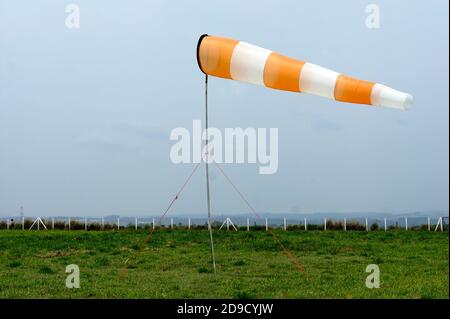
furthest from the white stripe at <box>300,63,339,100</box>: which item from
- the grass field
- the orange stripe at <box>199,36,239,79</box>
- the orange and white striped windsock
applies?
the grass field

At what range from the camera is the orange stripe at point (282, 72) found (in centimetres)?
995

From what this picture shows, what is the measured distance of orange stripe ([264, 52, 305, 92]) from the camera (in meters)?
9.95

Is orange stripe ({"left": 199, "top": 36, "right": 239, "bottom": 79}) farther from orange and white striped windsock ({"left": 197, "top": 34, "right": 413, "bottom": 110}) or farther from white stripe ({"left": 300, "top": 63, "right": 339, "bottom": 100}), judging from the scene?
white stripe ({"left": 300, "top": 63, "right": 339, "bottom": 100})

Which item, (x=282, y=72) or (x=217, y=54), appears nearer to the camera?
(x=282, y=72)

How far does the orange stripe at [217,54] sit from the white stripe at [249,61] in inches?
4.8

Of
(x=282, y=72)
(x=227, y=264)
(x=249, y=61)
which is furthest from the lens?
→ (x=227, y=264)

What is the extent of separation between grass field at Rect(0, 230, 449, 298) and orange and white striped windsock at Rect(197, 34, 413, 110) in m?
3.60

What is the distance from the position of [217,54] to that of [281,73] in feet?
4.27

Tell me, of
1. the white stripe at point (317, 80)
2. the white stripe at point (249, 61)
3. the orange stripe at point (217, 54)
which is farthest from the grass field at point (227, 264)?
the orange stripe at point (217, 54)

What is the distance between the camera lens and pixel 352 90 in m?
9.42

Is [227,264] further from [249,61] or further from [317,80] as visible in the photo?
[317,80]

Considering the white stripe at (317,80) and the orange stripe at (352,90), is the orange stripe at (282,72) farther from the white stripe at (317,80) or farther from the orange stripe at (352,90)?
the orange stripe at (352,90)

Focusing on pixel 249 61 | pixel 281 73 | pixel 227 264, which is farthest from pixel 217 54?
pixel 227 264
